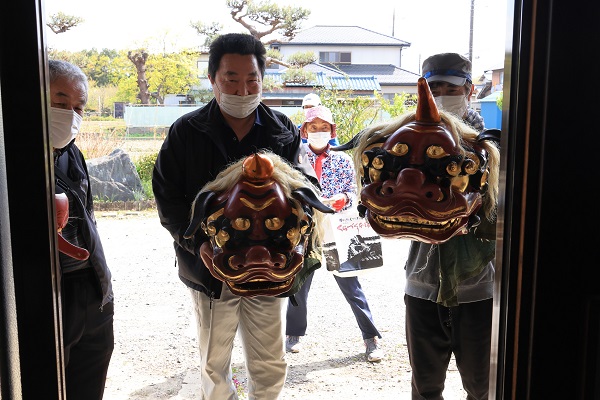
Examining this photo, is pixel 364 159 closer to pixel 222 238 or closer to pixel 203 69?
pixel 222 238

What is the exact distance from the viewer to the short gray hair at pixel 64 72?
1.45 meters

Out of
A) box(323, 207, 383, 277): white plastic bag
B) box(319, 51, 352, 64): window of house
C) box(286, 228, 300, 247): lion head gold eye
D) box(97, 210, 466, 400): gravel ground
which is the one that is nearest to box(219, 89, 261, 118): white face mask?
box(286, 228, 300, 247): lion head gold eye

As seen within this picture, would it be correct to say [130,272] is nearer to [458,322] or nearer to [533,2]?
[458,322]

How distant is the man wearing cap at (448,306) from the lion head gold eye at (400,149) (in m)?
0.31

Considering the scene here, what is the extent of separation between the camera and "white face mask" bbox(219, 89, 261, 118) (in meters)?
1.61

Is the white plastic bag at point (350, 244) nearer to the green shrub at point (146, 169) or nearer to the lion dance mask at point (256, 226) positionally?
the lion dance mask at point (256, 226)

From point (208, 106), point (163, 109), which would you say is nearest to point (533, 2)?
point (208, 106)

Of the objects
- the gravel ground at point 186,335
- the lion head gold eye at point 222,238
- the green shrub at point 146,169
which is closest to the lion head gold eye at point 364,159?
the lion head gold eye at point 222,238

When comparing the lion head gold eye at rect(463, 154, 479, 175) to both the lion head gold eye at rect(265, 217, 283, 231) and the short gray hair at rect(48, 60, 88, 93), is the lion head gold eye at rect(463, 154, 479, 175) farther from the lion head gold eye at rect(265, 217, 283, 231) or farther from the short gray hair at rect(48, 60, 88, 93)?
the short gray hair at rect(48, 60, 88, 93)

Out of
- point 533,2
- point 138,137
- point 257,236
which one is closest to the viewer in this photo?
point 533,2

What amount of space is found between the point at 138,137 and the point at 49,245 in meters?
2.66

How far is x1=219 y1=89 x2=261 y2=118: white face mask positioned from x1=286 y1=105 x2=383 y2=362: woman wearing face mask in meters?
0.54

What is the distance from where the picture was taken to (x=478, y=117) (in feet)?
5.16

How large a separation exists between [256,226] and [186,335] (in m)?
2.25
